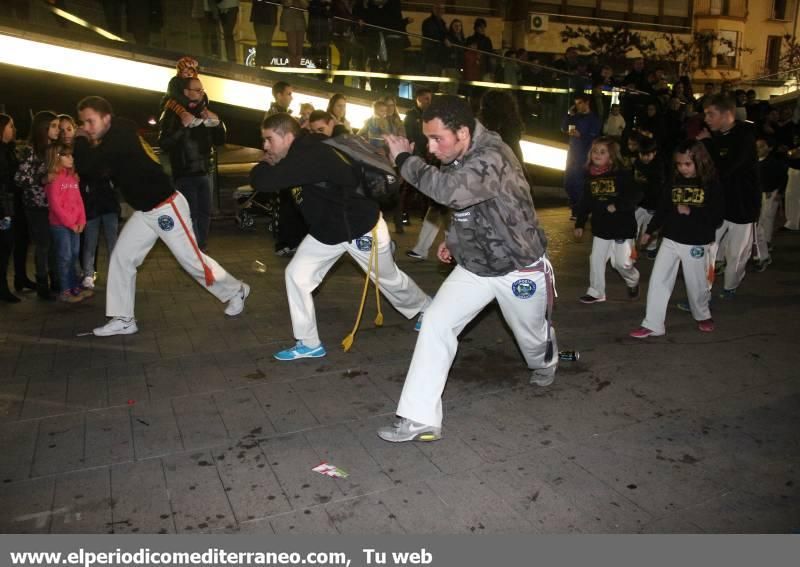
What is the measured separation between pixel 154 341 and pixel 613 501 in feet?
14.2

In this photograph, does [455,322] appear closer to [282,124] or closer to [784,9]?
[282,124]

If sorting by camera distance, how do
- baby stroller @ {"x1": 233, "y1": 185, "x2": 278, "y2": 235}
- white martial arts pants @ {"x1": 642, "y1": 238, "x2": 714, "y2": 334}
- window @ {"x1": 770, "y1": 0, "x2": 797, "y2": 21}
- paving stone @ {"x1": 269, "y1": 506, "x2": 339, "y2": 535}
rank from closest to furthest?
paving stone @ {"x1": 269, "y1": 506, "x2": 339, "y2": 535} < white martial arts pants @ {"x1": 642, "y1": 238, "x2": 714, "y2": 334} < baby stroller @ {"x1": 233, "y1": 185, "x2": 278, "y2": 235} < window @ {"x1": 770, "y1": 0, "x2": 797, "y2": 21}

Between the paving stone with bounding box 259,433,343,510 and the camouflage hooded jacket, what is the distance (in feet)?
5.03

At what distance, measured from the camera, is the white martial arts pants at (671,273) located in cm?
659

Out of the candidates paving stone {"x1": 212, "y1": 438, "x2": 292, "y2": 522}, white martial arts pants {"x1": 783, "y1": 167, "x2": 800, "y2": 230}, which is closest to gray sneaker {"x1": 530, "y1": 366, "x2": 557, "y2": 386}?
paving stone {"x1": 212, "y1": 438, "x2": 292, "y2": 522}

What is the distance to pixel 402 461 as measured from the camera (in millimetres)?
4449

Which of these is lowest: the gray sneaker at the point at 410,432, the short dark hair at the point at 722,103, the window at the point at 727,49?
the gray sneaker at the point at 410,432

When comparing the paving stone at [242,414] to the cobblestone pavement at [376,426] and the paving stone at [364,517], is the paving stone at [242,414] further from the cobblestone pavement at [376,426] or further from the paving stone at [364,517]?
the paving stone at [364,517]

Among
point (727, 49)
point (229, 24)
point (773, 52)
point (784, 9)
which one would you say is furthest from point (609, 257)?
point (784, 9)

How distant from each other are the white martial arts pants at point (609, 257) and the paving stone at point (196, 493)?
4737 millimetres

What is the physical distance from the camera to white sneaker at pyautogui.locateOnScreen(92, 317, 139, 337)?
678cm

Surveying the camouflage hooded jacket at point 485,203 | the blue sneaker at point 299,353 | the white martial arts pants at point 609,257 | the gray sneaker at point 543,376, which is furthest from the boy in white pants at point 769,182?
the blue sneaker at point 299,353

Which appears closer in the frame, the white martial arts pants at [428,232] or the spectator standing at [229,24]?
the white martial arts pants at [428,232]

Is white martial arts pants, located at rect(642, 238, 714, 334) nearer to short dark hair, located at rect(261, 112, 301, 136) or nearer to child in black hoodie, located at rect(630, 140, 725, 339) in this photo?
child in black hoodie, located at rect(630, 140, 725, 339)
